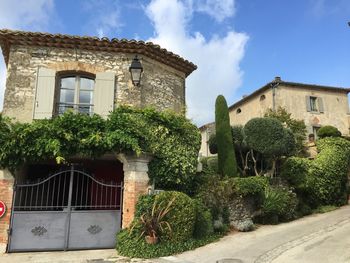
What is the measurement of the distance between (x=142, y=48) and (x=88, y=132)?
13.1ft

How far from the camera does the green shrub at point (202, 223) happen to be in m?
9.13

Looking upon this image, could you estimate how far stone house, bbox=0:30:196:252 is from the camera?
8445mm

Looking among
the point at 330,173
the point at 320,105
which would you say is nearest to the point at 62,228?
the point at 330,173

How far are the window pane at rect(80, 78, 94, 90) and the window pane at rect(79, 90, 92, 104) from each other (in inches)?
7.1

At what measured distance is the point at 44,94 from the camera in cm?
1002

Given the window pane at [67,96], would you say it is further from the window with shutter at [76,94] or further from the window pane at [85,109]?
the window pane at [85,109]

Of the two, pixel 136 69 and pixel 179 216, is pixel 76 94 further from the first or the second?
pixel 179 216

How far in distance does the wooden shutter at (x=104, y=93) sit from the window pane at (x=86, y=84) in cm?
43

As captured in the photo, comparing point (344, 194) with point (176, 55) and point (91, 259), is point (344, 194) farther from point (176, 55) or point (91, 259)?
point (91, 259)

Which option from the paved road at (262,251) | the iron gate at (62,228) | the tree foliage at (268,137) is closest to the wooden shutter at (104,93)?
the iron gate at (62,228)

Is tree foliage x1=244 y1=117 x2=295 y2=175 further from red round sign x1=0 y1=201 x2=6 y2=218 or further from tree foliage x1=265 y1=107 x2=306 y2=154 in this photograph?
red round sign x1=0 y1=201 x2=6 y2=218

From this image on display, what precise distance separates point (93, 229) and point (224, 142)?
253 inches

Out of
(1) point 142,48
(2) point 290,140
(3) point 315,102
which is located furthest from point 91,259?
(3) point 315,102

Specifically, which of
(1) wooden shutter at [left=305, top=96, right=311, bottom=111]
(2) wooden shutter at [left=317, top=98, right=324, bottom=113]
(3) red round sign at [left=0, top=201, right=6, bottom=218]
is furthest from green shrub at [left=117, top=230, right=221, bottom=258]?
(2) wooden shutter at [left=317, top=98, right=324, bottom=113]
